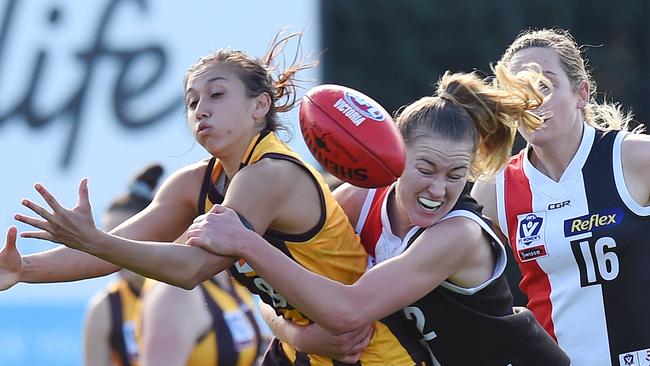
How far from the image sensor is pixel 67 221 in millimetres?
3652

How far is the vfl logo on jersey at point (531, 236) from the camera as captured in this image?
473cm

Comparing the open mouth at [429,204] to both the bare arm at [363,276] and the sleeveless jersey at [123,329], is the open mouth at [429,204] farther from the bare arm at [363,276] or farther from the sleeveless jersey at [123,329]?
the sleeveless jersey at [123,329]

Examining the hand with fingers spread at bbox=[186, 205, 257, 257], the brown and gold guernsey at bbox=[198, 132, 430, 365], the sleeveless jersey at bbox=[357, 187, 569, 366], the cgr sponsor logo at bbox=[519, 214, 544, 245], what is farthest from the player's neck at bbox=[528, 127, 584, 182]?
the hand with fingers spread at bbox=[186, 205, 257, 257]

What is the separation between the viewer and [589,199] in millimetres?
4703

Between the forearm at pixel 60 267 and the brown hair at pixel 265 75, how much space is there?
569mm

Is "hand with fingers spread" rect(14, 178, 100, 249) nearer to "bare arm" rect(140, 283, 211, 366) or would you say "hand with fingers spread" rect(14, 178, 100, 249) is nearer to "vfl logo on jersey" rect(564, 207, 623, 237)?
"vfl logo on jersey" rect(564, 207, 623, 237)

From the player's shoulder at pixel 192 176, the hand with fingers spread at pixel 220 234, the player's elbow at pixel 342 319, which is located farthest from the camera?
the player's shoulder at pixel 192 176

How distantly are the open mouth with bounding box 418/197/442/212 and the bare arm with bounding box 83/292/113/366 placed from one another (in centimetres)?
240

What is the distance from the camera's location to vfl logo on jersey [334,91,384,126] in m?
3.92

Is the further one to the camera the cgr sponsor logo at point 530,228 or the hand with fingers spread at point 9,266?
the cgr sponsor logo at point 530,228

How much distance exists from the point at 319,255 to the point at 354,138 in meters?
0.40

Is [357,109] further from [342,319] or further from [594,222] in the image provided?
[594,222]

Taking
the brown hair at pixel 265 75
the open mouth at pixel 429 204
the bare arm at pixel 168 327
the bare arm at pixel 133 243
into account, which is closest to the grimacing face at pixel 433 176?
the open mouth at pixel 429 204

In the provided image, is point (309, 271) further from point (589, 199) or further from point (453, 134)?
point (589, 199)
